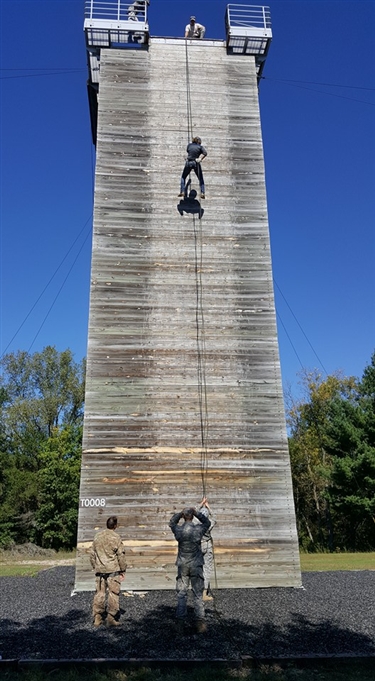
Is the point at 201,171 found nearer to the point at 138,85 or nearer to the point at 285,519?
the point at 138,85

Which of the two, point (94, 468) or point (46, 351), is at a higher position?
point (46, 351)

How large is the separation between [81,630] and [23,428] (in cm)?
3435

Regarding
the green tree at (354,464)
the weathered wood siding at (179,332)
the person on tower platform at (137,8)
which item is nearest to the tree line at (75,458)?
the green tree at (354,464)

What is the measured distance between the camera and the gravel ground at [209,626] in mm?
6082

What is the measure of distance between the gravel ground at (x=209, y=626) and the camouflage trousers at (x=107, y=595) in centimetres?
29

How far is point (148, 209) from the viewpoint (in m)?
13.5

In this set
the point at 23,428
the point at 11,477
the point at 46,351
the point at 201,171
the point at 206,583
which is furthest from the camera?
the point at 46,351

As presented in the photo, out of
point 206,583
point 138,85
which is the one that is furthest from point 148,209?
point 206,583

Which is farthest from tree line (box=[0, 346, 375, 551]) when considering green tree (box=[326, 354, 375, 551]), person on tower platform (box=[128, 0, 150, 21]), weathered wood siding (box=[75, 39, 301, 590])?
person on tower platform (box=[128, 0, 150, 21])

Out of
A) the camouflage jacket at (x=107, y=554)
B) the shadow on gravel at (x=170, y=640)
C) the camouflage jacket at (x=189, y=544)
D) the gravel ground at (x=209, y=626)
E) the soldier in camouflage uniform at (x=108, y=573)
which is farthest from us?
the camouflage jacket at (x=107, y=554)

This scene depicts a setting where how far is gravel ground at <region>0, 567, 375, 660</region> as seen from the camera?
6082 millimetres

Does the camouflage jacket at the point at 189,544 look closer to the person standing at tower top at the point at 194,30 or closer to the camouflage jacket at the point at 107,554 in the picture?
the camouflage jacket at the point at 107,554

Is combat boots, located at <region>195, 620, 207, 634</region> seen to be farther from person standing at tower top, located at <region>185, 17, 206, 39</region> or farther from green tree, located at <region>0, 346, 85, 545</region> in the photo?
green tree, located at <region>0, 346, 85, 545</region>

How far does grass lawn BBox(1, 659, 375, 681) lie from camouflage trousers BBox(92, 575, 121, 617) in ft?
6.78
